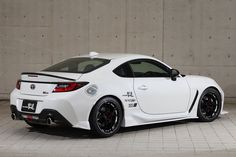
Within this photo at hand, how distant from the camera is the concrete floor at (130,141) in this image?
7.20 meters

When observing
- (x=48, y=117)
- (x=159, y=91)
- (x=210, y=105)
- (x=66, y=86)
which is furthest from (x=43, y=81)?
(x=210, y=105)

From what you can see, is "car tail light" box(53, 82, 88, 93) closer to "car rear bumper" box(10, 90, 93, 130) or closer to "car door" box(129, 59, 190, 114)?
"car rear bumper" box(10, 90, 93, 130)

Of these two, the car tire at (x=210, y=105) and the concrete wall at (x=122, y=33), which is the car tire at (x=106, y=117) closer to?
the car tire at (x=210, y=105)

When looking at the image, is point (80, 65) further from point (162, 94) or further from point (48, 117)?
point (162, 94)

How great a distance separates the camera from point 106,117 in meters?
8.33

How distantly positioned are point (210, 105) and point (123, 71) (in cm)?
239

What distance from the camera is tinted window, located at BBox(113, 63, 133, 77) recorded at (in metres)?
8.76

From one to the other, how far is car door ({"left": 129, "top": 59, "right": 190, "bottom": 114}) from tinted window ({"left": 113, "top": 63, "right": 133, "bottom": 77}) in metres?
0.13

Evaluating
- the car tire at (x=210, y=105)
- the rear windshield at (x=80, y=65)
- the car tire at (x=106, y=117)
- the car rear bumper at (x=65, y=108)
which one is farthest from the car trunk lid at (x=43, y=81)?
the car tire at (x=210, y=105)

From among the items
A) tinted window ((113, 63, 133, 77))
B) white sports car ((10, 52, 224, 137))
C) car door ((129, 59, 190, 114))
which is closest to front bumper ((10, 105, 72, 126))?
white sports car ((10, 52, 224, 137))

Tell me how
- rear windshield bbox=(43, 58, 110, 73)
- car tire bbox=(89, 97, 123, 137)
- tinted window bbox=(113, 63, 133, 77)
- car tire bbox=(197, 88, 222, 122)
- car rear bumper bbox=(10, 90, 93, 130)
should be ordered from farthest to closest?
car tire bbox=(197, 88, 222, 122)
tinted window bbox=(113, 63, 133, 77)
rear windshield bbox=(43, 58, 110, 73)
car tire bbox=(89, 97, 123, 137)
car rear bumper bbox=(10, 90, 93, 130)

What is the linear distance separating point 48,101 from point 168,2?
6.74m

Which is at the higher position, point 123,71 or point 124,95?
point 123,71

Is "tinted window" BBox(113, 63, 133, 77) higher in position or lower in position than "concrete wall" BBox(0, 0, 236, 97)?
lower
